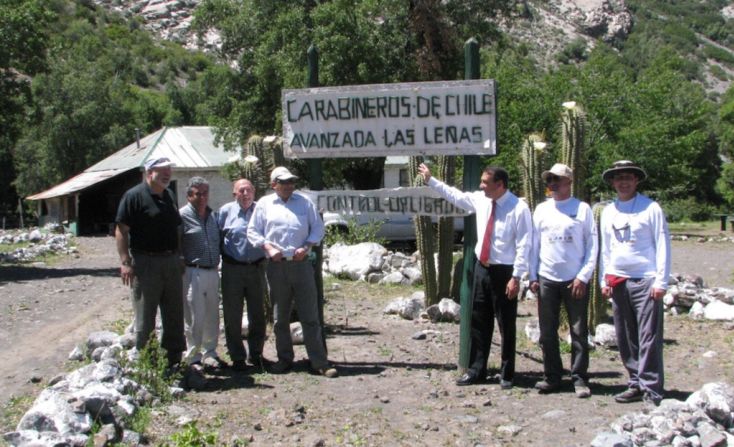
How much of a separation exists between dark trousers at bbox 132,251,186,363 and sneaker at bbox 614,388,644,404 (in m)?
3.71

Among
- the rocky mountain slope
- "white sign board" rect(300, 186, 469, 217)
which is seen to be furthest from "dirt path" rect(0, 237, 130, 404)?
the rocky mountain slope

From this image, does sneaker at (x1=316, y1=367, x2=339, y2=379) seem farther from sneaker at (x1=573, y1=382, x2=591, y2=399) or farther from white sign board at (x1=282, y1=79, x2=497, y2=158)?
sneaker at (x1=573, y1=382, x2=591, y2=399)

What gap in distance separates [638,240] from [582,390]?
1.28 m

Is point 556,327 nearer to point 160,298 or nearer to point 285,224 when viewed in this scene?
point 285,224

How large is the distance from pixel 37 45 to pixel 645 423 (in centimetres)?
Answer: 1990

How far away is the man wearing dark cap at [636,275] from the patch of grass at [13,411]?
4.55m

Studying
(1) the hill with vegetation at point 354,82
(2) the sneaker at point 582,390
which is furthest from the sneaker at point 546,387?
(1) the hill with vegetation at point 354,82

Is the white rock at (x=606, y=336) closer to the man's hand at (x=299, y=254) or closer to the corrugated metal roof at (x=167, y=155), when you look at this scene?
the man's hand at (x=299, y=254)

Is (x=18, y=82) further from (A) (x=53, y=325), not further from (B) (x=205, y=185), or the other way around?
(B) (x=205, y=185)

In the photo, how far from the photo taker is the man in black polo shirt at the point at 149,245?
6656mm

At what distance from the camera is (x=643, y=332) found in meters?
6.01

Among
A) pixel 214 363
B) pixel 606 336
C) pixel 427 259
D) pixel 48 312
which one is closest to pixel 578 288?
pixel 606 336

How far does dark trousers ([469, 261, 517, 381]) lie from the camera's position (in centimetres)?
658

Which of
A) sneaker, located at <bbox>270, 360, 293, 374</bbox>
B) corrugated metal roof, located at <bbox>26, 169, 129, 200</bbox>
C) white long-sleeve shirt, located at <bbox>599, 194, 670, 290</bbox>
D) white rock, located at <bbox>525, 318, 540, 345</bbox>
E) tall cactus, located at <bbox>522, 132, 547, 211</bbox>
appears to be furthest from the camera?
corrugated metal roof, located at <bbox>26, 169, 129, 200</bbox>
